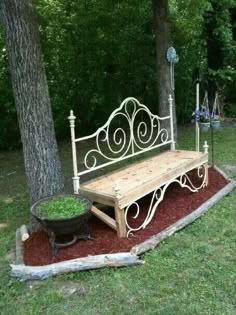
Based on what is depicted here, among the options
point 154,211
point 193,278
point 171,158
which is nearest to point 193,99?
point 171,158

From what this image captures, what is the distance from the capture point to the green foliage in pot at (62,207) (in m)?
3.08

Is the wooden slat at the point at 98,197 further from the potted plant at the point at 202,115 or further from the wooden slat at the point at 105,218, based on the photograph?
the potted plant at the point at 202,115

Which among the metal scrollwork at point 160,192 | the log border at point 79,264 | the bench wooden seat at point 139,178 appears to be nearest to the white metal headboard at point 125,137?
the bench wooden seat at point 139,178

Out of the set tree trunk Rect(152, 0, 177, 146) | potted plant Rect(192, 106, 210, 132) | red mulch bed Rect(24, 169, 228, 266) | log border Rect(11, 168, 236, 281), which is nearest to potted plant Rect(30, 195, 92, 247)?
red mulch bed Rect(24, 169, 228, 266)

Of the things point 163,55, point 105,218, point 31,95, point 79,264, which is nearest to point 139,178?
point 105,218

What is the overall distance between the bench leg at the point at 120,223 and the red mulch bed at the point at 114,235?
5cm

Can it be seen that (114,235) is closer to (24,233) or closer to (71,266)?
(71,266)

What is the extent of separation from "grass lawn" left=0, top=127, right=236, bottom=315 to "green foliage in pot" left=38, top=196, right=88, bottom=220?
1.51ft

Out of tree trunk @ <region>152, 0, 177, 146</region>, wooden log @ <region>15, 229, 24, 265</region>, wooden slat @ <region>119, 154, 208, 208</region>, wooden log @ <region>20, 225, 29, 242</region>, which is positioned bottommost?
wooden log @ <region>15, 229, 24, 265</region>

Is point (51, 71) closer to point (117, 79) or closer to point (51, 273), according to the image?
point (117, 79)

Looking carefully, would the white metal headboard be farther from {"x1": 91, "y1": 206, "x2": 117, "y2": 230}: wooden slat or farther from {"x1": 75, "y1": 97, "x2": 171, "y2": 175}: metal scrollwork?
{"x1": 91, "y1": 206, "x2": 117, "y2": 230}: wooden slat

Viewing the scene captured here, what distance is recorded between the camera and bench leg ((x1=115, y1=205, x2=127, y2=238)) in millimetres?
3255

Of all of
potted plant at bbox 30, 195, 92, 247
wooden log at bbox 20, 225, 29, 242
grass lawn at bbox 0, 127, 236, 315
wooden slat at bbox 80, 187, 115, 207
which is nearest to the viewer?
grass lawn at bbox 0, 127, 236, 315

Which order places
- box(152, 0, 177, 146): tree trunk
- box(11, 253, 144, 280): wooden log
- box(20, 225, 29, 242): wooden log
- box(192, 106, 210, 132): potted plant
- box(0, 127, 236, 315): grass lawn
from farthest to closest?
1. box(152, 0, 177, 146): tree trunk
2. box(192, 106, 210, 132): potted plant
3. box(20, 225, 29, 242): wooden log
4. box(11, 253, 144, 280): wooden log
5. box(0, 127, 236, 315): grass lawn
